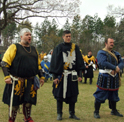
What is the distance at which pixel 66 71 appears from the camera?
430 centimetres

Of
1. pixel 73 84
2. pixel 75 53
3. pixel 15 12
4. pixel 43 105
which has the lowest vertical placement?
pixel 43 105

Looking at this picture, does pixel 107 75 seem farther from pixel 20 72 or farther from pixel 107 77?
pixel 20 72

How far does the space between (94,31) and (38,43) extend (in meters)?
18.7

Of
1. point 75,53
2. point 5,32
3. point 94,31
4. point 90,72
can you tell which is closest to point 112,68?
point 75,53

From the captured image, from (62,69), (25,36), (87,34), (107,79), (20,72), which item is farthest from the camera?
(87,34)

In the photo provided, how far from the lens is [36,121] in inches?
168

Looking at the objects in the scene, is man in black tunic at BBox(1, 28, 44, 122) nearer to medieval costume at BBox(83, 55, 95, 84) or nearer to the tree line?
medieval costume at BBox(83, 55, 95, 84)

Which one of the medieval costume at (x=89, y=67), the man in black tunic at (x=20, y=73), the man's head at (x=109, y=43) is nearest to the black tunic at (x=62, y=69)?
the man in black tunic at (x=20, y=73)

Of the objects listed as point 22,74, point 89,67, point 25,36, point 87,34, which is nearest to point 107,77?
point 22,74

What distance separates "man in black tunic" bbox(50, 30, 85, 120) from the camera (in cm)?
426

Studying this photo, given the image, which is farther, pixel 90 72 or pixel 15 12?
pixel 15 12

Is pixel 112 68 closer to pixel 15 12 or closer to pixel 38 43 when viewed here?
pixel 15 12

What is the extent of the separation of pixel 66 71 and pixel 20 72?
1.07 meters

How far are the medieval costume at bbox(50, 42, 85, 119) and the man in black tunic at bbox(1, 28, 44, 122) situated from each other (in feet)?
1.99
